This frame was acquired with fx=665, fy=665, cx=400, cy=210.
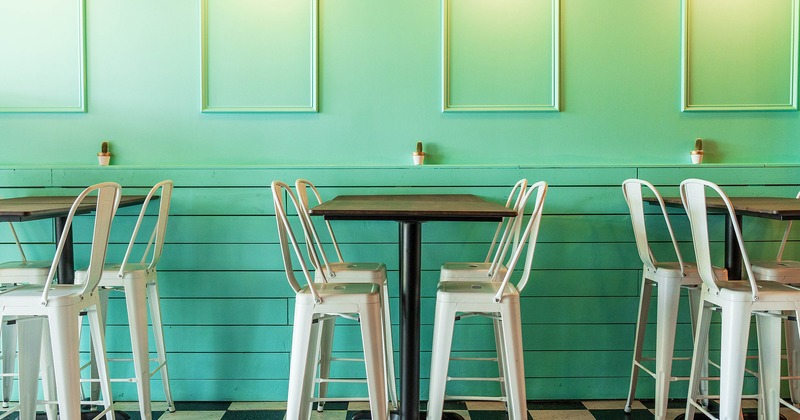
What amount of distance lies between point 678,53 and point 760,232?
41.5 inches

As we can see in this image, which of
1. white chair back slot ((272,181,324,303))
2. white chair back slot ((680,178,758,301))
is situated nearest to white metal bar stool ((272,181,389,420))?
white chair back slot ((272,181,324,303))

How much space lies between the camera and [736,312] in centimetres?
245

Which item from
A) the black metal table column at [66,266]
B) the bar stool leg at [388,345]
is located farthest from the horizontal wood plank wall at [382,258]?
the black metal table column at [66,266]

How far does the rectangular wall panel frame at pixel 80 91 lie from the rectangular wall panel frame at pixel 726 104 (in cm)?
324

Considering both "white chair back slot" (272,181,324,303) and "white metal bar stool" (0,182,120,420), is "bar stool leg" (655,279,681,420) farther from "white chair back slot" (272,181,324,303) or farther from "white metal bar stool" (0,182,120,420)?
"white metal bar stool" (0,182,120,420)

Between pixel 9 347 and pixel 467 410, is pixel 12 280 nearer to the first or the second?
pixel 9 347

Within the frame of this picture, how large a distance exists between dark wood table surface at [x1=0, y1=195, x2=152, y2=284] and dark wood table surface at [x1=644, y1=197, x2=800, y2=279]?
8.23ft

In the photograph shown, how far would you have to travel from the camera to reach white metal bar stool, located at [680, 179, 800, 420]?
8.02 ft

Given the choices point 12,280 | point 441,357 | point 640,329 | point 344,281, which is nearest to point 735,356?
point 640,329

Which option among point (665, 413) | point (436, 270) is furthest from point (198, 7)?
point (665, 413)

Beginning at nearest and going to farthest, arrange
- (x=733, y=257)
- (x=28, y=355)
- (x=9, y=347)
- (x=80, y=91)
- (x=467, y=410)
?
(x=28, y=355) < (x=733, y=257) < (x=9, y=347) < (x=467, y=410) < (x=80, y=91)

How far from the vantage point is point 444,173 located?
3.49 meters

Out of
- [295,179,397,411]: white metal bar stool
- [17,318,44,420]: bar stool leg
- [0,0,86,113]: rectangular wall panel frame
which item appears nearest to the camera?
[17,318,44,420]: bar stool leg

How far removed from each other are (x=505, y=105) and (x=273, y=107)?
4.15ft
